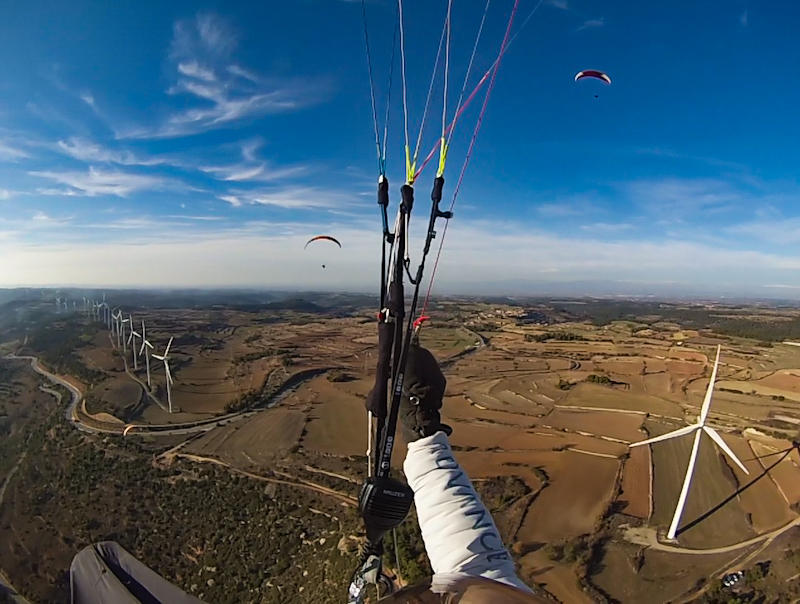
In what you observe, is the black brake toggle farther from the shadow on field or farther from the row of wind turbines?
the row of wind turbines

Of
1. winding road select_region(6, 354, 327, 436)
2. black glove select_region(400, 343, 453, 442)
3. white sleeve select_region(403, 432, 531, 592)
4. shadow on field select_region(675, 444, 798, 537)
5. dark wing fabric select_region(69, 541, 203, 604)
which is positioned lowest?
winding road select_region(6, 354, 327, 436)

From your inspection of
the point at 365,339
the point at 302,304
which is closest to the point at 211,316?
the point at 302,304

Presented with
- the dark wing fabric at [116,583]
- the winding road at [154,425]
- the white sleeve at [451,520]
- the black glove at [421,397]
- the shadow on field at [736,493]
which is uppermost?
the black glove at [421,397]

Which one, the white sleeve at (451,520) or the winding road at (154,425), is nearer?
the white sleeve at (451,520)

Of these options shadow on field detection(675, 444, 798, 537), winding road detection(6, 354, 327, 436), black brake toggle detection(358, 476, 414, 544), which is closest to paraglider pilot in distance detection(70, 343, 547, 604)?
black brake toggle detection(358, 476, 414, 544)

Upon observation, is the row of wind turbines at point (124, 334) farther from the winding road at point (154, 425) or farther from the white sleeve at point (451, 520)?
the white sleeve at point (451, 520)

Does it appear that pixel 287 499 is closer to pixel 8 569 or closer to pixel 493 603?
pixel 8 569

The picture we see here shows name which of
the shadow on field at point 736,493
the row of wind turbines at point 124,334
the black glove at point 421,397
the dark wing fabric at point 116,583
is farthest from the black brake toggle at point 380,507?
the row of wind turbines at point 124,334
